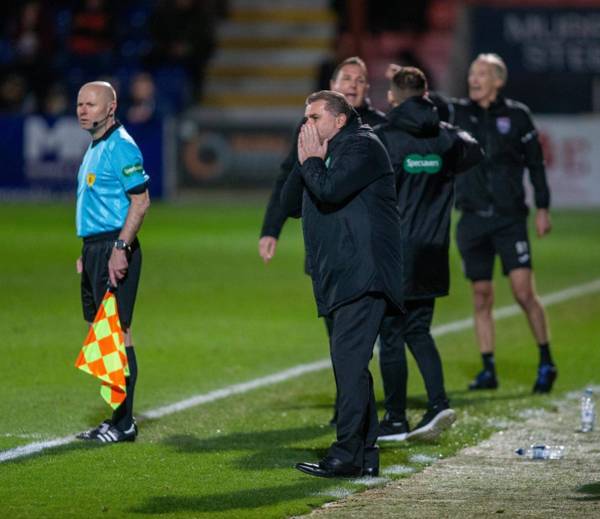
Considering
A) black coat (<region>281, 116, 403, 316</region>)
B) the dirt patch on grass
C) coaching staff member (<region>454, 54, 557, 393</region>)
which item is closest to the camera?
the dirt patch on grass

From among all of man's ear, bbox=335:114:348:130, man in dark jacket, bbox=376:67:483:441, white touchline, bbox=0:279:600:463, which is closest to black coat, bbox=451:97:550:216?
white touchline, bbox=0:279:600:463

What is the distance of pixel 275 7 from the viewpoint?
35094 mm

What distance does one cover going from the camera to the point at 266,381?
1033 cm

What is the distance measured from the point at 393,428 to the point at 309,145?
1.97 m

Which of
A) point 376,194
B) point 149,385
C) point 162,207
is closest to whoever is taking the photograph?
point 376,194

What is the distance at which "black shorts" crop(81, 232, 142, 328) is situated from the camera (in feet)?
26.3

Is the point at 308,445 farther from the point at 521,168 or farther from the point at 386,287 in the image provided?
the point at 521,168

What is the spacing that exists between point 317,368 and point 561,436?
2759 millimetres

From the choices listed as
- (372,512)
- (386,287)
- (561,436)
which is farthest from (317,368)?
(372,512)

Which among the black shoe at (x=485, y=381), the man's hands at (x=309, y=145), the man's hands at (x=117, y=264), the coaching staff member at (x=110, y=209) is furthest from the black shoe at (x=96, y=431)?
the black shoe at (x=485, y=381)

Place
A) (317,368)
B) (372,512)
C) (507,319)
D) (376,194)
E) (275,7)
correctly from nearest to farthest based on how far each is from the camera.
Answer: (372,512), (376,194), (317,368), (507,319), (275,7)

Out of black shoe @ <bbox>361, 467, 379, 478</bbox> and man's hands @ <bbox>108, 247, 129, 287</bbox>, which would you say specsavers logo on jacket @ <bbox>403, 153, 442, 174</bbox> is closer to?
man's hands @ <bbox>108, 247, 129, 287</bbox>

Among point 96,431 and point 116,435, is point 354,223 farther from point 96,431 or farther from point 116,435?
point 96,431

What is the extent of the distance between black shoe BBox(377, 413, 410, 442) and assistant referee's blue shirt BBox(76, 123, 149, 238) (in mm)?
1763
